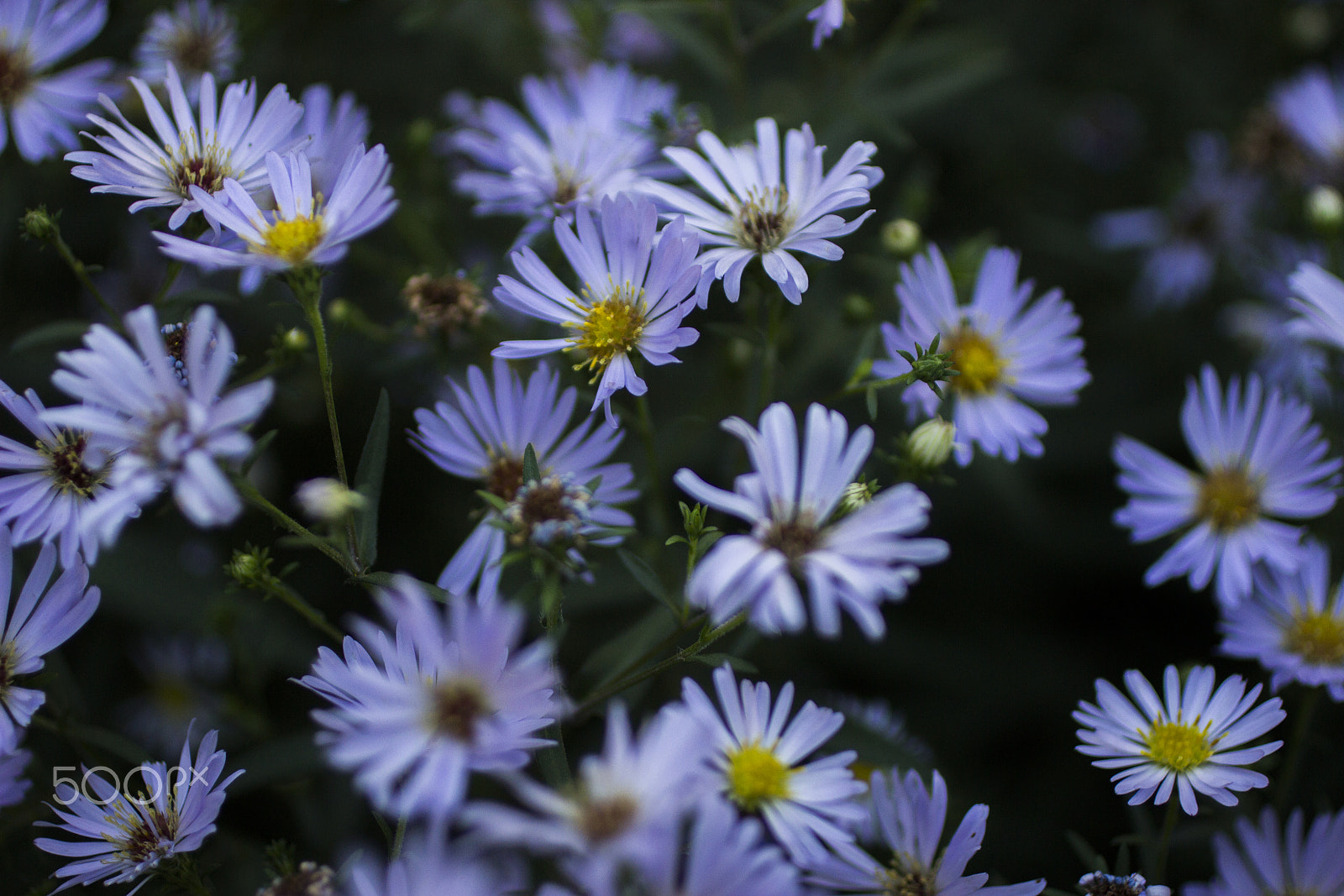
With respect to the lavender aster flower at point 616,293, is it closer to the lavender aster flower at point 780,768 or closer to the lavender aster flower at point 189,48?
the lavender aster flower at point 780,768

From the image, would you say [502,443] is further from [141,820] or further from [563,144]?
[141,820]

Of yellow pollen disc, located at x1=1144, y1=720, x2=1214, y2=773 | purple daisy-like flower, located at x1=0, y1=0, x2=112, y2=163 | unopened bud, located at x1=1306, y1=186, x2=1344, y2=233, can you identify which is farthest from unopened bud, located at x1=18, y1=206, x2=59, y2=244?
unopened bud, located at x1=1306, y1=186, x2=1344, y2=233

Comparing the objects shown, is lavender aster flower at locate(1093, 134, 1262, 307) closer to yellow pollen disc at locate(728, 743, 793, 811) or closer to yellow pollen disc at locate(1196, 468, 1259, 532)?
yellow pollen disc at locate(1196, 468, 1259, 532)

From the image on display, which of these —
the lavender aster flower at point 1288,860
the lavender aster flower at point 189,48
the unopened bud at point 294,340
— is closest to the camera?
the lavender aster flower at point 1288,860

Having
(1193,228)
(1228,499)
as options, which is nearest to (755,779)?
(1228,499)

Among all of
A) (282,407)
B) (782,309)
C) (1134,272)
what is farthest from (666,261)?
(1134,272)

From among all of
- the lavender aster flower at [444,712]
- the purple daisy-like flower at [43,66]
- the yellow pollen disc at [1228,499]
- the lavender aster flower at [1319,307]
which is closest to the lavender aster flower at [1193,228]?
the lavender aster flower at [1319,307]
